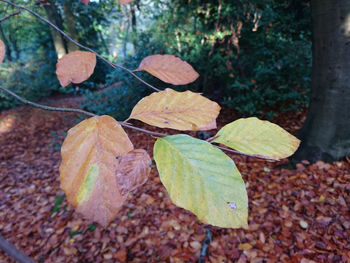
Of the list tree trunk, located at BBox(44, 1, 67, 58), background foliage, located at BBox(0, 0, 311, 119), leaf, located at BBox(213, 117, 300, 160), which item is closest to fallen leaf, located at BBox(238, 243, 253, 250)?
leaf, located at BBox(213, 117, 300, 160)

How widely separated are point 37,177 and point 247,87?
3430mm

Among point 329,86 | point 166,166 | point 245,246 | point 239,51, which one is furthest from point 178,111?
point 239,51

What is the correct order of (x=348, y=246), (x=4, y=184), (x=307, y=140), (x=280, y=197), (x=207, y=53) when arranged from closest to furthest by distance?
1. (x=348, y=246)
2. (x=280, y=197)
3. (x=307, y=140)
4. (x=4, y=184)
5. (x=207, y=53)

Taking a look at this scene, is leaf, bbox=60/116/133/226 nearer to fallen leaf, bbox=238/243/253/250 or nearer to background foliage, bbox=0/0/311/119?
fallen leaf, bbox=238/243/253/250

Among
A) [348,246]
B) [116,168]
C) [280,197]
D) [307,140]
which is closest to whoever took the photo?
[116,168]

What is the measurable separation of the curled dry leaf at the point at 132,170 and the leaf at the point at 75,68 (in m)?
0.21

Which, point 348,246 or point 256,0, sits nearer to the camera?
point 348,246

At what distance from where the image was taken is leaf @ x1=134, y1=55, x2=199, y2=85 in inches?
16.6

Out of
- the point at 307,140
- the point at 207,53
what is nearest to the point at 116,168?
the point at 307,140

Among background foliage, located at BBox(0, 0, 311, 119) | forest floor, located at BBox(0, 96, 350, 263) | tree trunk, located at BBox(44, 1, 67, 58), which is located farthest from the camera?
tree trunk, located at BBox(44, 1, 67, 58)

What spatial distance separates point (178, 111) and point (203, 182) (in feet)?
0.36

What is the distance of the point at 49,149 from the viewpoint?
158 inches

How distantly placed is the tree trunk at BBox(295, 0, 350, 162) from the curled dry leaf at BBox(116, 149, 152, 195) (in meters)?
2.10

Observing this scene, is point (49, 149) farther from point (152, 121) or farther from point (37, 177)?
point (152, 121)
